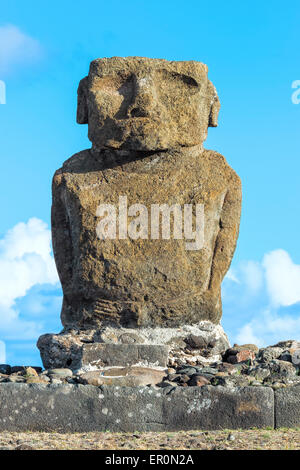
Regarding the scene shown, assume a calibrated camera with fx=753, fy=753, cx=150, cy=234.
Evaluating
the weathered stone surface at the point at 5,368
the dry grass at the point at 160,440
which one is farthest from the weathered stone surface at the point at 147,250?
the dry grass at the point at 160,440

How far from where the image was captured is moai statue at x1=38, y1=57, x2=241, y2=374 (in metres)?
9.33

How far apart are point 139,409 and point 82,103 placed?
4636mm

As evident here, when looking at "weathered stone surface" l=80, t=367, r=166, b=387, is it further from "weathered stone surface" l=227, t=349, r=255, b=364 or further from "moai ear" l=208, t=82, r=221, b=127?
"moai ear" l=208, t=82, r=221, b=127

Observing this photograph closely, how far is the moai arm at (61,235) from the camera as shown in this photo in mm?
10008

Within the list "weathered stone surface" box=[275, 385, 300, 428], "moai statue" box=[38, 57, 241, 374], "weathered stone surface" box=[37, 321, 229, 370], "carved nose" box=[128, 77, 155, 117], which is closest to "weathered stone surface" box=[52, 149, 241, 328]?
"moai statue" box=[38, 57, 241, 374]

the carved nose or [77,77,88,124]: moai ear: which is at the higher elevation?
[77,77,88,124]: moai ear

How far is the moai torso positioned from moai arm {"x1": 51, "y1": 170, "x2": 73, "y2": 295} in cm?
3

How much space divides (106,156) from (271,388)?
12.8ft

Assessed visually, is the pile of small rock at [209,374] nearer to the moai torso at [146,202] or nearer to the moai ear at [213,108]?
the moai torso at [146,202]

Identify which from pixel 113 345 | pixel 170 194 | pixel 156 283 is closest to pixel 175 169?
pixel 170 194

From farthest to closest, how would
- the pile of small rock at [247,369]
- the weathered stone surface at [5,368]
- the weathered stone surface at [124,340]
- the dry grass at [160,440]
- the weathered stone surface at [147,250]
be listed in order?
the weathered stone surface at [5,368], the weathered stone surface at [147,250], the weathered stone surface at [124,340], the pile of small rock at [247,369], the dry grass at [160,440]

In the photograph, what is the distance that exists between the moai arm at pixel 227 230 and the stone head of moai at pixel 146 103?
788 millimetres

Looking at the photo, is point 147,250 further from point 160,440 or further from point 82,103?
point 160,440

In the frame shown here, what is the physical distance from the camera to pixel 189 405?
290 inches
